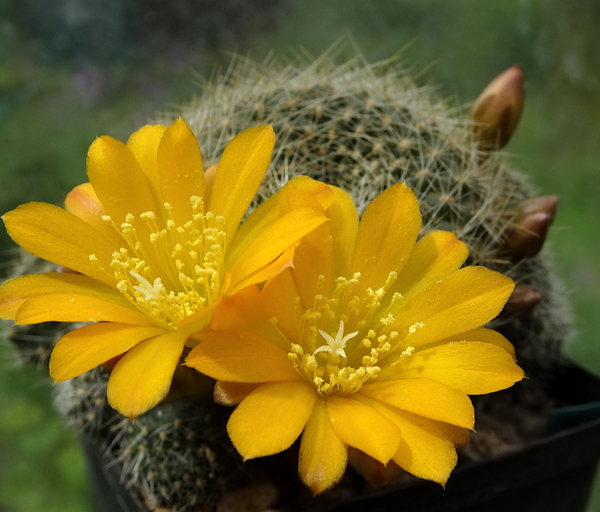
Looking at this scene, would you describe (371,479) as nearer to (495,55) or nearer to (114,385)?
(114,385)

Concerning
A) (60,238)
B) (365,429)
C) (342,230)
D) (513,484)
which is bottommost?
(513,484)

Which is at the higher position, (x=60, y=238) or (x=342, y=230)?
(x=60, y=238)

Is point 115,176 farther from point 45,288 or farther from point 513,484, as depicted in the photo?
point 513,484

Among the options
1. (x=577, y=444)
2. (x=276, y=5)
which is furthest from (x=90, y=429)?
(x=276, y=5)

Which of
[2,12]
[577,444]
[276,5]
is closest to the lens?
[577,444]

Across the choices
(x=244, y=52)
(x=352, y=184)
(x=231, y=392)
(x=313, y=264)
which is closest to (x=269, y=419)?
(x=231, y=392)

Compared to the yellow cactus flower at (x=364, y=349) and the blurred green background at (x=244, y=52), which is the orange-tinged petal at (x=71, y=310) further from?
the blurred green background at (x=244, y=52)

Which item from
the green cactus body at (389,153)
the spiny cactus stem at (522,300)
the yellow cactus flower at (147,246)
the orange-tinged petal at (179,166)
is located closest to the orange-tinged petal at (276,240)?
the yellow cactus flower at (147,246)
